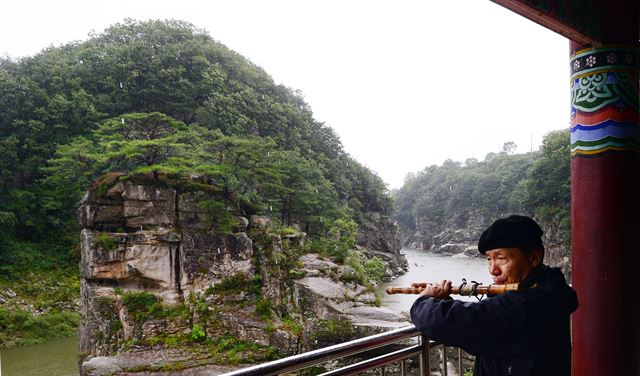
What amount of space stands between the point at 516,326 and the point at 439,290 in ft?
0.60

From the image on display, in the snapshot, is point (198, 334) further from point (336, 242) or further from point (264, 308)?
point (336, 242)

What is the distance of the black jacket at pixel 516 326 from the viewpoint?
91cm

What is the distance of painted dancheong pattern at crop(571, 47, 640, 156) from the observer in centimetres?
172

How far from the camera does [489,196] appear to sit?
21.8m

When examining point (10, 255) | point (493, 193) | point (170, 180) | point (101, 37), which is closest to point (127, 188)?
point (170, 180)

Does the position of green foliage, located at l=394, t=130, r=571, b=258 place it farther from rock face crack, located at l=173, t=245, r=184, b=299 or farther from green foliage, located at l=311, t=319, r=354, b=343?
rock face crack, located at l=173, t=245, r=184, b=299

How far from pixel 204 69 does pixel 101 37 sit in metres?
6.98

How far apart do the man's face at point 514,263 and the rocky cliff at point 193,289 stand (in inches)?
394

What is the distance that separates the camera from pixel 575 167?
70.9 inches

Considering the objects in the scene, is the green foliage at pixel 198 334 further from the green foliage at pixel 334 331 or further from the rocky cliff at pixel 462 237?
the rocky cliff at pixel 462 237

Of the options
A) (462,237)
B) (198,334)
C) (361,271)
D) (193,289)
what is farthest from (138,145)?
(462,237)

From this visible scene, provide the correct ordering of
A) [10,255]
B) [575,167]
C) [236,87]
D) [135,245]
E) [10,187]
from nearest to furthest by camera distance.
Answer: [575,167], [135,245], [10,255], [10,187], [236,87]

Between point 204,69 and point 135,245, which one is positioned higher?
point 204,69

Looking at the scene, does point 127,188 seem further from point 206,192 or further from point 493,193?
point 493,193
